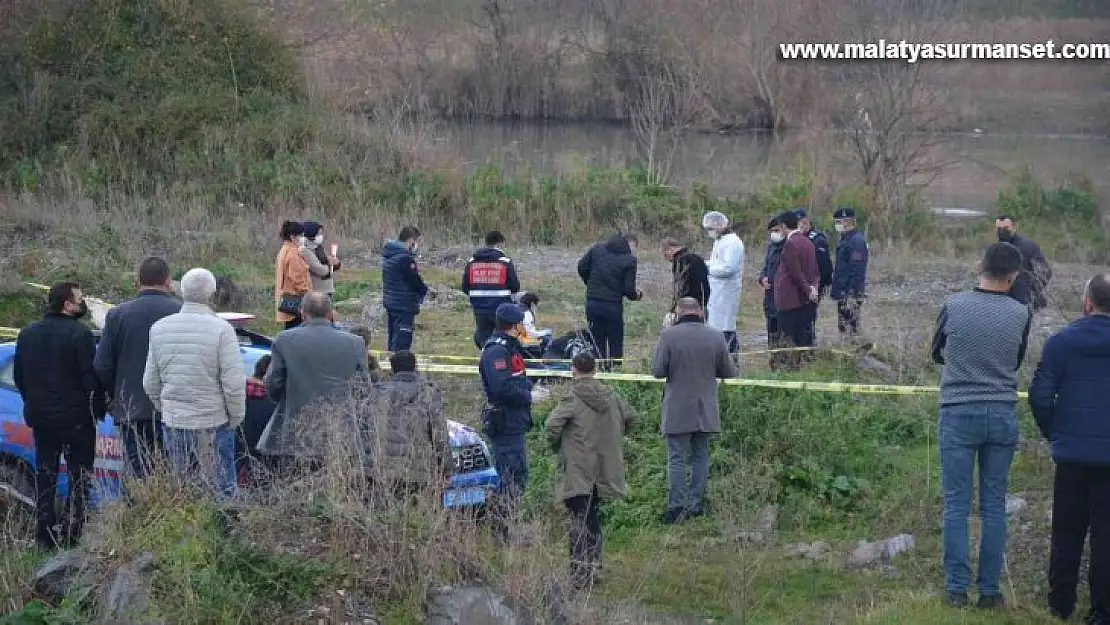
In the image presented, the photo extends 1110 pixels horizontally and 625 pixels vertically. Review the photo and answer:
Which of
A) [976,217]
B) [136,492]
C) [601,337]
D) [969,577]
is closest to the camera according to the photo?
[136,492]

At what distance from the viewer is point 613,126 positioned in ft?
161

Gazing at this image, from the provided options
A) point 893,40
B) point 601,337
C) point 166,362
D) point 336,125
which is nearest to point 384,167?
point 336,125

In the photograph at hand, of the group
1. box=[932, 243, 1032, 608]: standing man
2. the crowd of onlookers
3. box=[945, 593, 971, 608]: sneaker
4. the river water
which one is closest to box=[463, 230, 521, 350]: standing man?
the crowd of onlookers

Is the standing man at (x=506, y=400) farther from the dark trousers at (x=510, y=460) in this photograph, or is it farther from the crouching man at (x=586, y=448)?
the crouching man at (x=586, y=448)

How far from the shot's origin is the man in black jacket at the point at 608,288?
41.8ft

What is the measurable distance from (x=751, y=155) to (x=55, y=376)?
3369 centimetres

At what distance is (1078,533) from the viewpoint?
724 centimetres

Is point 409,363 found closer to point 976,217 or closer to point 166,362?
point 166,362

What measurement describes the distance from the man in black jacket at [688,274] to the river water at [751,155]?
15.1 m

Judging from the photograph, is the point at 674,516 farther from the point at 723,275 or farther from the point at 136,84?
the point at 136,84

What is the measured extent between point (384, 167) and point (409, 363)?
1879 centimetres

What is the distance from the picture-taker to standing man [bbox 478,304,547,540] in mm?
8555

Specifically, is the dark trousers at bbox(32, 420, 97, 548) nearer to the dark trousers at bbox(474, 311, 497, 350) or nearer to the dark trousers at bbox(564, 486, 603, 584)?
the dark trousers at bbox(564, 486, 603, 584)

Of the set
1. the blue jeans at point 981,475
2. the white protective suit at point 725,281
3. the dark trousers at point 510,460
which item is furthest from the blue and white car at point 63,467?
the white protective suit at point 725,281
